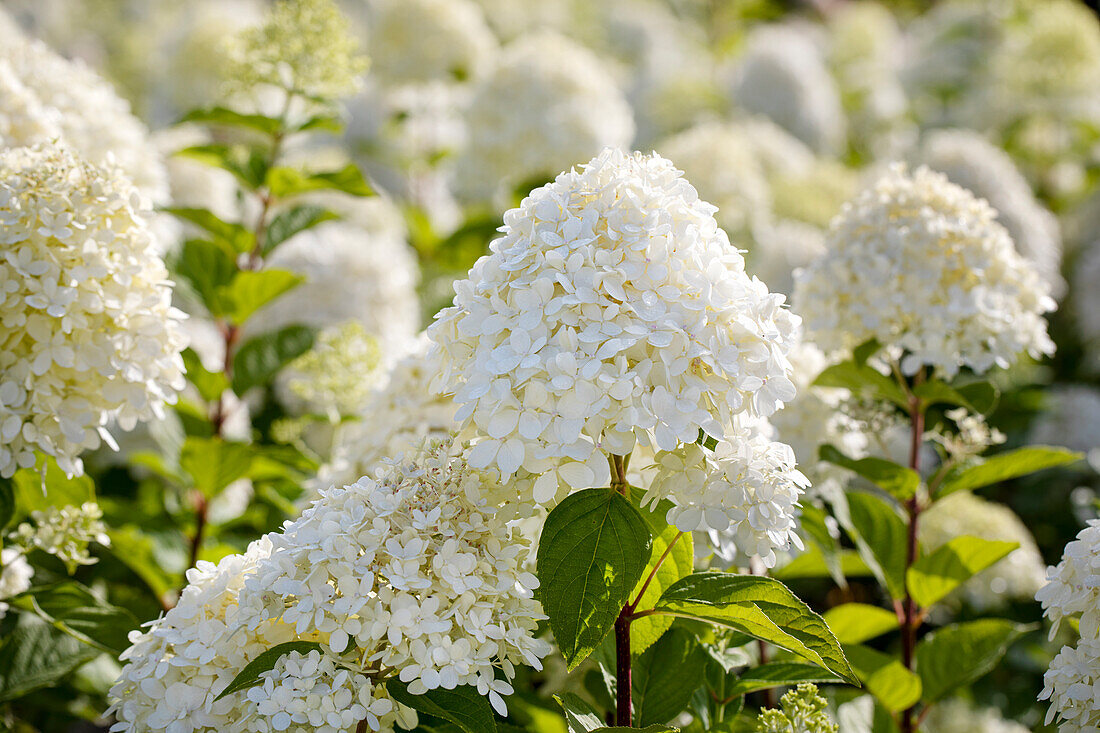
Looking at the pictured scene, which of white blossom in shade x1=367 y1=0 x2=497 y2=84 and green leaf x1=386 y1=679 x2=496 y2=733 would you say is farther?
white blossom in shade x1=367 y1=0 x2=497 y2=84

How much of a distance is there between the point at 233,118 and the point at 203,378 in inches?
17.4

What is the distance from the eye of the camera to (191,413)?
1649 millimetres

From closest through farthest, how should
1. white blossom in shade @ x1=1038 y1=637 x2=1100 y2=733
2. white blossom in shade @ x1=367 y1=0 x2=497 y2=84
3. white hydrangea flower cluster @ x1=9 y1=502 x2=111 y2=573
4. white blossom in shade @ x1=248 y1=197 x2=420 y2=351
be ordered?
1. white blossom in shade @ x1=1038 y1=637 x2=1100 y2=733
2. white hydrangea flower cluster @ x1=9 y1=502 x2=111 y2=573
3. white blossom in shade @ x1=248 y1=197 x2=420 y2=351
4. white blossom in shade @ x1=367 y1=0 x2=497 y2=84

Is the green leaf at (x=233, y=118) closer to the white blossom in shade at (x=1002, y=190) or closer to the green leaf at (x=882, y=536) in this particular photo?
the green leaf at (x=882, y=536)

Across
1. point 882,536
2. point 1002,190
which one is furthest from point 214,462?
point 1002,190

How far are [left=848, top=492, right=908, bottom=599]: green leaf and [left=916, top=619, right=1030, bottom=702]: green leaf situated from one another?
0.09m

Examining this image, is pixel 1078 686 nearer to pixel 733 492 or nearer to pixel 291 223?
pixel 733 492

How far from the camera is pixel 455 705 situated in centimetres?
85

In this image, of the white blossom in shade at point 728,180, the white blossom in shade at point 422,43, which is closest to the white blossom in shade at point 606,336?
the white blossom in shade at point 728,180

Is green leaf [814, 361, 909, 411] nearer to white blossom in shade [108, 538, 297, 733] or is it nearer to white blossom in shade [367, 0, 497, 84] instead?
white blossom in shade [108, 538, 297, 733]

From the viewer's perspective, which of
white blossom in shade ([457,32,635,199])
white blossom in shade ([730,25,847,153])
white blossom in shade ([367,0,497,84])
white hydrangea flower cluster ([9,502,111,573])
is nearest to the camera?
white hydrangea flower cluster ([9,502,111,573])

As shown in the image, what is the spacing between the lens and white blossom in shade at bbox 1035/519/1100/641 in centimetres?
93

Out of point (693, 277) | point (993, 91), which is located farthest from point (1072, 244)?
point (693, 277)

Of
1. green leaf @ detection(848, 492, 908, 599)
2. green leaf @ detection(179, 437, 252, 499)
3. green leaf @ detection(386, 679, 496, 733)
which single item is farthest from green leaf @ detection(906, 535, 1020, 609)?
green leaf @ detection(179, 437, 252, 499)
